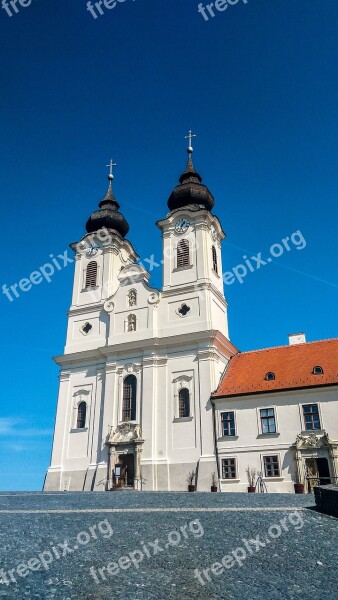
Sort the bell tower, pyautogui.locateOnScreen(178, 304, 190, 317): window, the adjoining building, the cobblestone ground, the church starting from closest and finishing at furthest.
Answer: the cobblestone ground → the adjoining building → the church → pyautogui.locateOnScreen(178, 304, 190, 317): window → the bell tower

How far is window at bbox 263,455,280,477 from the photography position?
24064 mm

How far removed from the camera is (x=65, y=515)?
11297 mm

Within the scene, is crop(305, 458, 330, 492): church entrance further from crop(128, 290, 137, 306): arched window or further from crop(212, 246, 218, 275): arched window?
crop(128, 290, 137, 306): arched window

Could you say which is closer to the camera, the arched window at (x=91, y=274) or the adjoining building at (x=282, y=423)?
the adjoining building at (x=282, y=423)

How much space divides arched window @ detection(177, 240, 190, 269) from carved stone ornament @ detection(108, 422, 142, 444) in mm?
11449

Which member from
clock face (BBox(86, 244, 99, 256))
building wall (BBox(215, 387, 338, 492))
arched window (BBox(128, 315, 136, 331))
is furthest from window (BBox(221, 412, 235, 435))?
clock face (BBox(86, 244, 99, 256))

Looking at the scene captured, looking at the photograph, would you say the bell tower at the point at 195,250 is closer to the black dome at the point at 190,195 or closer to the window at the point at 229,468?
the black dome at the point at 190,195

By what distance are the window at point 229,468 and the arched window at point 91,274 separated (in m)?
16.7

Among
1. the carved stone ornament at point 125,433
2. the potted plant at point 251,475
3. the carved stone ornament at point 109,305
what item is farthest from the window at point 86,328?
the potted plant at point 251,475

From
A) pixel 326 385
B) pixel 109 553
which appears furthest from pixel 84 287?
pixel 109 553

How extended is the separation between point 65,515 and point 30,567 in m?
4.82

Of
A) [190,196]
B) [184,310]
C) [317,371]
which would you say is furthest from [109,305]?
[317,371]

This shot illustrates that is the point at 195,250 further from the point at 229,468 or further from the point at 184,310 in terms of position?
the point at 229,468

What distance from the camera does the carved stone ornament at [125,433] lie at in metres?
28.0
